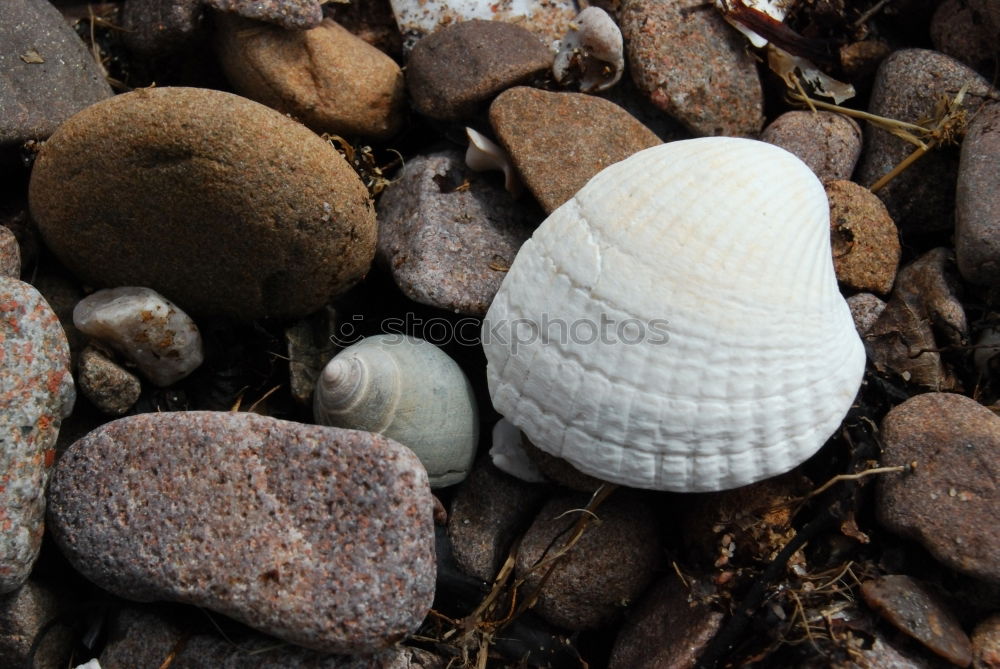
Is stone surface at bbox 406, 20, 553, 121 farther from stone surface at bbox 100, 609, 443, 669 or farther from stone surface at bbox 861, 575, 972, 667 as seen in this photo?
stone surface at bbox 861, 575, 972, 667

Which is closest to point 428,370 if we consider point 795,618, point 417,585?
point 417,585

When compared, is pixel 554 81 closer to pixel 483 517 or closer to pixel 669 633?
pixel 483 517

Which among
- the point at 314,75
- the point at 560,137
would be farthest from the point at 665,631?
the point at 314,75

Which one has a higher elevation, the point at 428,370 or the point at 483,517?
the point at 428,370

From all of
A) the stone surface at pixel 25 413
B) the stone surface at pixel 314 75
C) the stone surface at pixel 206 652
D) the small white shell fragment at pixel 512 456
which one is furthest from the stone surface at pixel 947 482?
the stone surface at pixel 25 413

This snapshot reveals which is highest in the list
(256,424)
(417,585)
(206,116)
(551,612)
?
(206,116)
